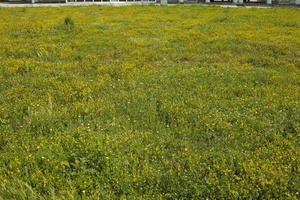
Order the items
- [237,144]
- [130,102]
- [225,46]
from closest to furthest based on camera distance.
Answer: [237,144] → [130,102] → [225,46]

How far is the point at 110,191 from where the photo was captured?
133 inches

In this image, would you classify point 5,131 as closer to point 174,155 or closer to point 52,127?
point 52,127

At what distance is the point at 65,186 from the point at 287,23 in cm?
1702

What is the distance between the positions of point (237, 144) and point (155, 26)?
42.8ft

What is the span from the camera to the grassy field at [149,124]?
352 cm

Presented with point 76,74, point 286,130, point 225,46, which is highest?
point 225,46

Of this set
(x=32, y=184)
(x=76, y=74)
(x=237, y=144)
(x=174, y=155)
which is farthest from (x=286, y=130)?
(x=76, y=74)

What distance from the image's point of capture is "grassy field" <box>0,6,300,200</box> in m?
3.52

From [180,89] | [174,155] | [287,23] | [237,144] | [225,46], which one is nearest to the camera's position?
[174,155]

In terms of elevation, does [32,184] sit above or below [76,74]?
below

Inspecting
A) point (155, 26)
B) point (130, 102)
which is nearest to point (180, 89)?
point (130, 102)

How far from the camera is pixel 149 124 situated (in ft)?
16.5

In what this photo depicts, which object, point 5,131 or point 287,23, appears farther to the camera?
point 287,23

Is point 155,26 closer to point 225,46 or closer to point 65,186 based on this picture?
point 225,46
